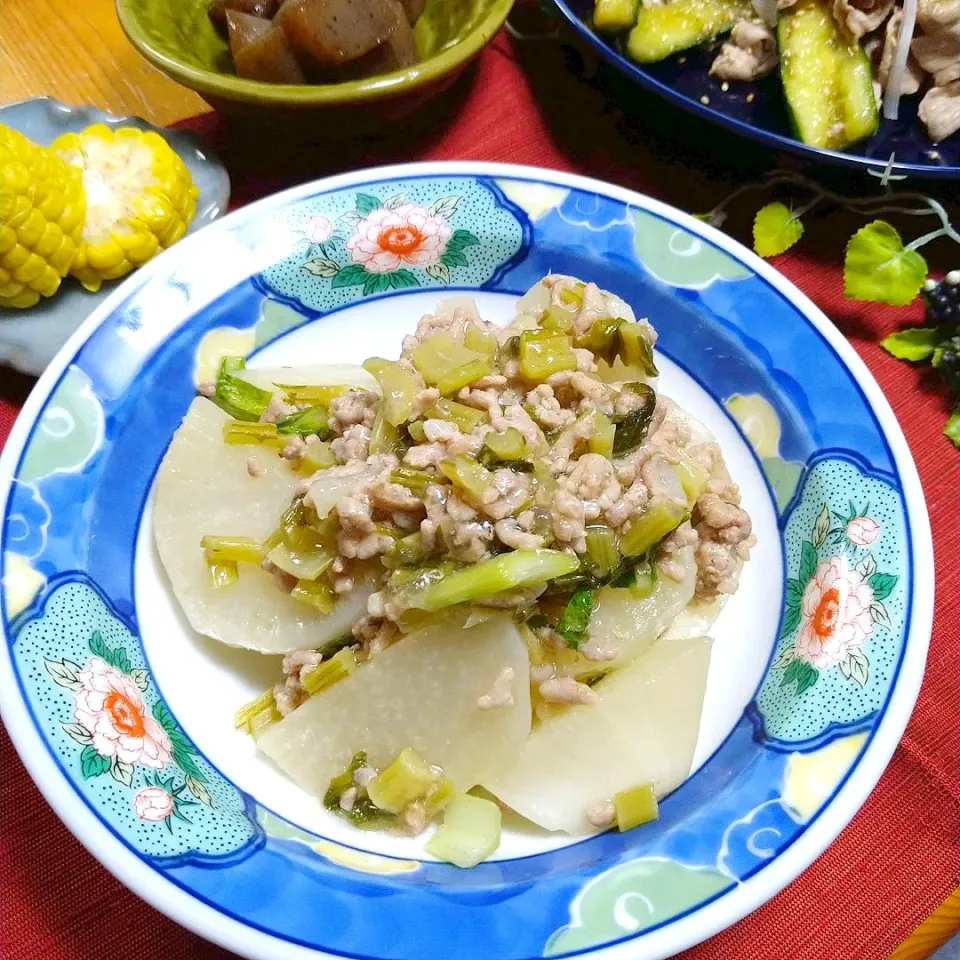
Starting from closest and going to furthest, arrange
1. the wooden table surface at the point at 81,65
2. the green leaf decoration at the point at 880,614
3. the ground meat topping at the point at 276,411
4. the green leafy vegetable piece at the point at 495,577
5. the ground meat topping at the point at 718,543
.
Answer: the green leafy vegetable piece at the point at 495,577 < the green leaf decoration at the point at 880,614 < the ground meat topping at the point at 718,543 < the ground meat topping at the point at 276,411 < the wooden table surface at the point at 81,65

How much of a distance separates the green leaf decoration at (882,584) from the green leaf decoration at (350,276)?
140 centimetres

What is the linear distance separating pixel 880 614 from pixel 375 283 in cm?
142

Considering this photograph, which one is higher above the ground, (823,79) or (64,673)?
(823,79)

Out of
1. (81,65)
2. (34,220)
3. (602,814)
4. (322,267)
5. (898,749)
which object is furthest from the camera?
(81,65)

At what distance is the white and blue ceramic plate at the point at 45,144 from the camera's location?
2217 mm

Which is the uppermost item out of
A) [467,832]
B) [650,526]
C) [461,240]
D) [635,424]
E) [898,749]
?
[461,240]

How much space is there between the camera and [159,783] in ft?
4.58

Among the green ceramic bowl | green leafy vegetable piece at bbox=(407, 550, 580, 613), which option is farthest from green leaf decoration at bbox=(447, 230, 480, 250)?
green leafy vegetable piece at bbox=(407, 550, 580, 613)

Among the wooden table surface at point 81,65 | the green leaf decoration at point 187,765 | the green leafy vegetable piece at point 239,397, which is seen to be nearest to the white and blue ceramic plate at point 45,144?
the wooden table surface at point 81,65

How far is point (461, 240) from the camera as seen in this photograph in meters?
2.10

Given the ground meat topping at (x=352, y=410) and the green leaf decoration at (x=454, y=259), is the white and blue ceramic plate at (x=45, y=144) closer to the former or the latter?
the green leaf decoration at (x=454, y=259)

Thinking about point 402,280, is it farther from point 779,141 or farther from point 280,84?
point 779,141

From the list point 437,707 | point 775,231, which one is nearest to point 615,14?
point 775,231

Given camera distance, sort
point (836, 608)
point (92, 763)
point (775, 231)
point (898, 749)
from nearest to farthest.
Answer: point (92, 763), point (836, 608), point (898, 749), point (775, 231)
